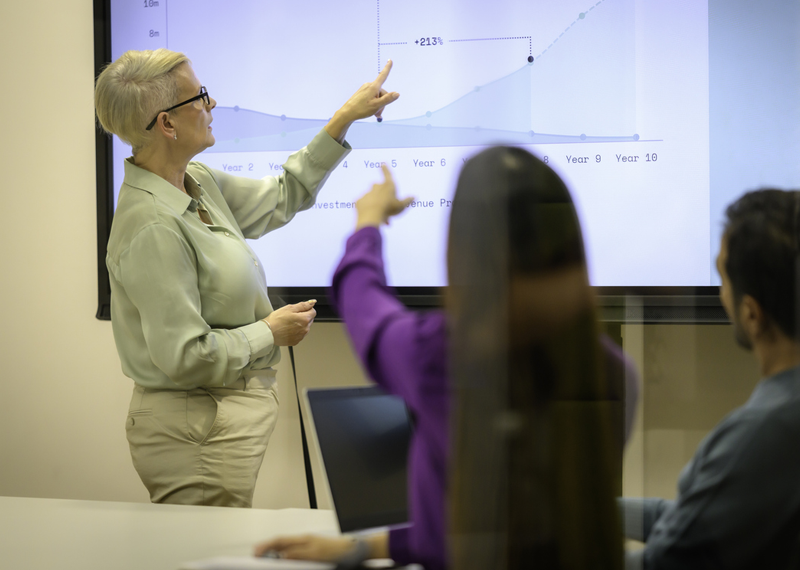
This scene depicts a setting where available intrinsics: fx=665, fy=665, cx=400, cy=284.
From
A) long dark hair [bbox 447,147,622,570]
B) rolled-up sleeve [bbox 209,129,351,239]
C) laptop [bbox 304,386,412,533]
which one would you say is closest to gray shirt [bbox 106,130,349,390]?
rolled-up sleeve [bbox 209,129,351,239]

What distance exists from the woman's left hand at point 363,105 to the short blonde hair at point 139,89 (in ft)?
1.06

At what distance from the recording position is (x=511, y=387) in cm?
50

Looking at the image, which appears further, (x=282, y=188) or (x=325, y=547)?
(x=282, y=188)

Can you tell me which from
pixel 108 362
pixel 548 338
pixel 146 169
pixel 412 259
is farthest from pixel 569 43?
pixel 108 362

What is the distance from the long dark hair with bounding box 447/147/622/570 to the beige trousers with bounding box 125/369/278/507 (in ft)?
2.43

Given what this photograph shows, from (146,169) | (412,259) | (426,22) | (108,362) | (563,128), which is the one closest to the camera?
(563,128)

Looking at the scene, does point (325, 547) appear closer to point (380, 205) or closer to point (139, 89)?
point (380, 205)

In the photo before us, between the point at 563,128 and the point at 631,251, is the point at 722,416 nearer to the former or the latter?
the point at 631,251

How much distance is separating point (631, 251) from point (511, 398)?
0.53ft

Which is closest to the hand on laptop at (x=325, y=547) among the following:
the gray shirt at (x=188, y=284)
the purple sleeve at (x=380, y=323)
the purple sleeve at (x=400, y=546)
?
the purple sleeve at (x=400, y=546)

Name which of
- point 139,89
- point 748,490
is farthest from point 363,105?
point 748,490

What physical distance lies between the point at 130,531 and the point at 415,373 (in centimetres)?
68

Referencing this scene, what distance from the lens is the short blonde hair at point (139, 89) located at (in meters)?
1.27

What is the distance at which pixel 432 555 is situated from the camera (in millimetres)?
538
